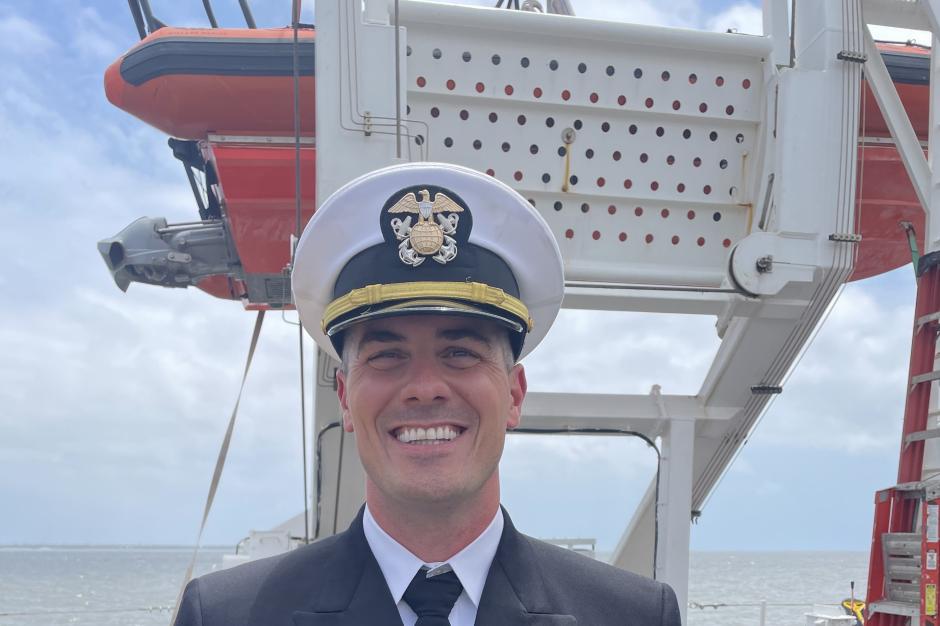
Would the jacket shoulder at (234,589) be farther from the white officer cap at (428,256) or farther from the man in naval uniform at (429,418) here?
the white officer cap at (428,256)

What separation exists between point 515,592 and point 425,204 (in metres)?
0.56

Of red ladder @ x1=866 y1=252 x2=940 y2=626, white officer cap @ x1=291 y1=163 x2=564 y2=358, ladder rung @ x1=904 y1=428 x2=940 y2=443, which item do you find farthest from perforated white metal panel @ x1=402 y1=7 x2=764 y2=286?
white officer cap @ x1=291 y1=163 x2=564 y2=358

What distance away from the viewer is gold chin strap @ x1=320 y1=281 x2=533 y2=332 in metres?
1.42

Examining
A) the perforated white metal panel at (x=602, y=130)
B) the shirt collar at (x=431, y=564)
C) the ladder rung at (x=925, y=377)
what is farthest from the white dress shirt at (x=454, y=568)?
the ladder rung at (x=925, y=377)

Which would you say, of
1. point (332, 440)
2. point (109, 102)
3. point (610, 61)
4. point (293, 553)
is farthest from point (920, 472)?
point (109, 102)

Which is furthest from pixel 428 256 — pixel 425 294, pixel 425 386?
pixel 425 386

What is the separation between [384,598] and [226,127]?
5.34 m

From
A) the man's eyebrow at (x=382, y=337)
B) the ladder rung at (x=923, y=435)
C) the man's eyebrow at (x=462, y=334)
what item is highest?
the ladder rung at (x=923, y=435)

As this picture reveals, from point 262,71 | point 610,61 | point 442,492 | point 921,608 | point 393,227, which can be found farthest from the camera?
point 262,71

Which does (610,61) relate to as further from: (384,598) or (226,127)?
(384,598)

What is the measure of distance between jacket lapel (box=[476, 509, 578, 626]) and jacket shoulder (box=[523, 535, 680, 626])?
37mm

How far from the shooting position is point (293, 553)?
5.21 feet

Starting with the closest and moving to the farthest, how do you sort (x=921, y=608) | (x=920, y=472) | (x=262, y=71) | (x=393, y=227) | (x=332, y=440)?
(x=393, y=227)
(x=921, y=608)
(x=920, y=472)
(x=332, y=440)
(x=262, y=71)

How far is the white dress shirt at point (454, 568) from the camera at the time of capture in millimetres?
1388
